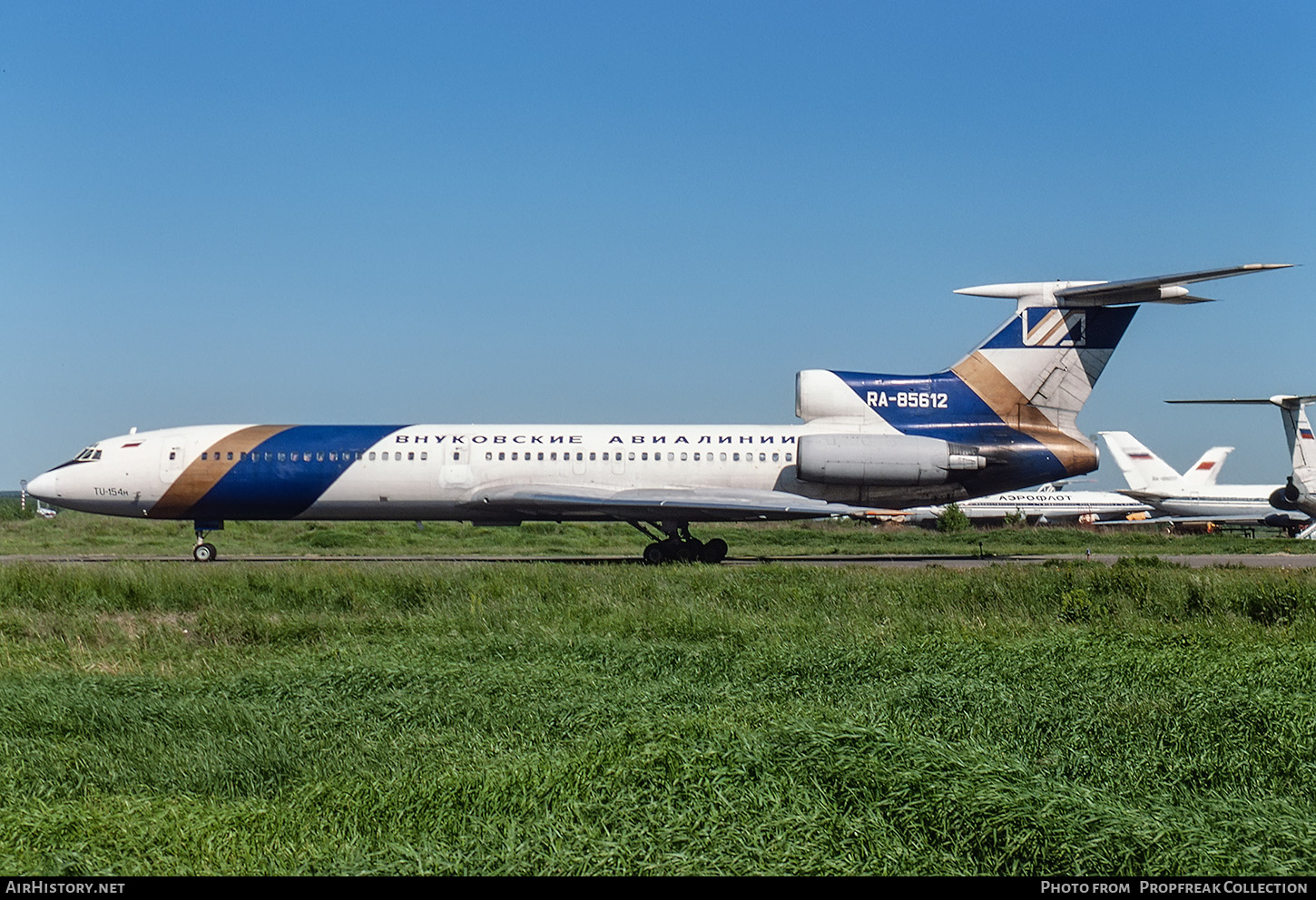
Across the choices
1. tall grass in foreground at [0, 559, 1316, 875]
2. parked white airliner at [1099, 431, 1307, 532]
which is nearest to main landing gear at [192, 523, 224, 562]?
tall grass in foreground at [0, 559, 1316, 875]

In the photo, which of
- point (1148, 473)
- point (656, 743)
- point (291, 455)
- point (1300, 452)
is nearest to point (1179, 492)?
point (1148, 473)

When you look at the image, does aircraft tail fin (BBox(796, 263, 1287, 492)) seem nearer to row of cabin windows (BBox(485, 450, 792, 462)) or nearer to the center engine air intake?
the center engine air intake

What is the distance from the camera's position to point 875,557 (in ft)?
89.5

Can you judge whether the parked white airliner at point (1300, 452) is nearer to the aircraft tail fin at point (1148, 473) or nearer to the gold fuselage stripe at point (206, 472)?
the aircraft tail fin at point (1148, 473)

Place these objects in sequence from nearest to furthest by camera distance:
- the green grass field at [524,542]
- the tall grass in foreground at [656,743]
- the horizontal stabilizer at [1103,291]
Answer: the tall grass in foreground at [656,743] → the horizontal stabilizer at [1103,291] → the green grass field at [524,542]

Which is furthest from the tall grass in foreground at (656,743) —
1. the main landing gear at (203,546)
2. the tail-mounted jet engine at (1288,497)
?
the tail-mounted jet engine at (1288,497)

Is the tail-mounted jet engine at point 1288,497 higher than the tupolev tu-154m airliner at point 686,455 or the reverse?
the reverse

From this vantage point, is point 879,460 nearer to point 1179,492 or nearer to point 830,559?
point 830,559

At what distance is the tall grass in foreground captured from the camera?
5.09 meters

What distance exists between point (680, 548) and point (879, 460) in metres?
4.84

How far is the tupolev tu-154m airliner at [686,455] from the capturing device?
2525 centimetres

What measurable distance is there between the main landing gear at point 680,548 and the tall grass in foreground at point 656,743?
40.9 feet

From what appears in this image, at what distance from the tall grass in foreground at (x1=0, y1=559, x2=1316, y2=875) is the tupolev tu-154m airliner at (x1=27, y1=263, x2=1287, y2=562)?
12396mm

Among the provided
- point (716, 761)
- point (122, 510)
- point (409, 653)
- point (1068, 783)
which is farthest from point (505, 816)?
point (122, 510)
